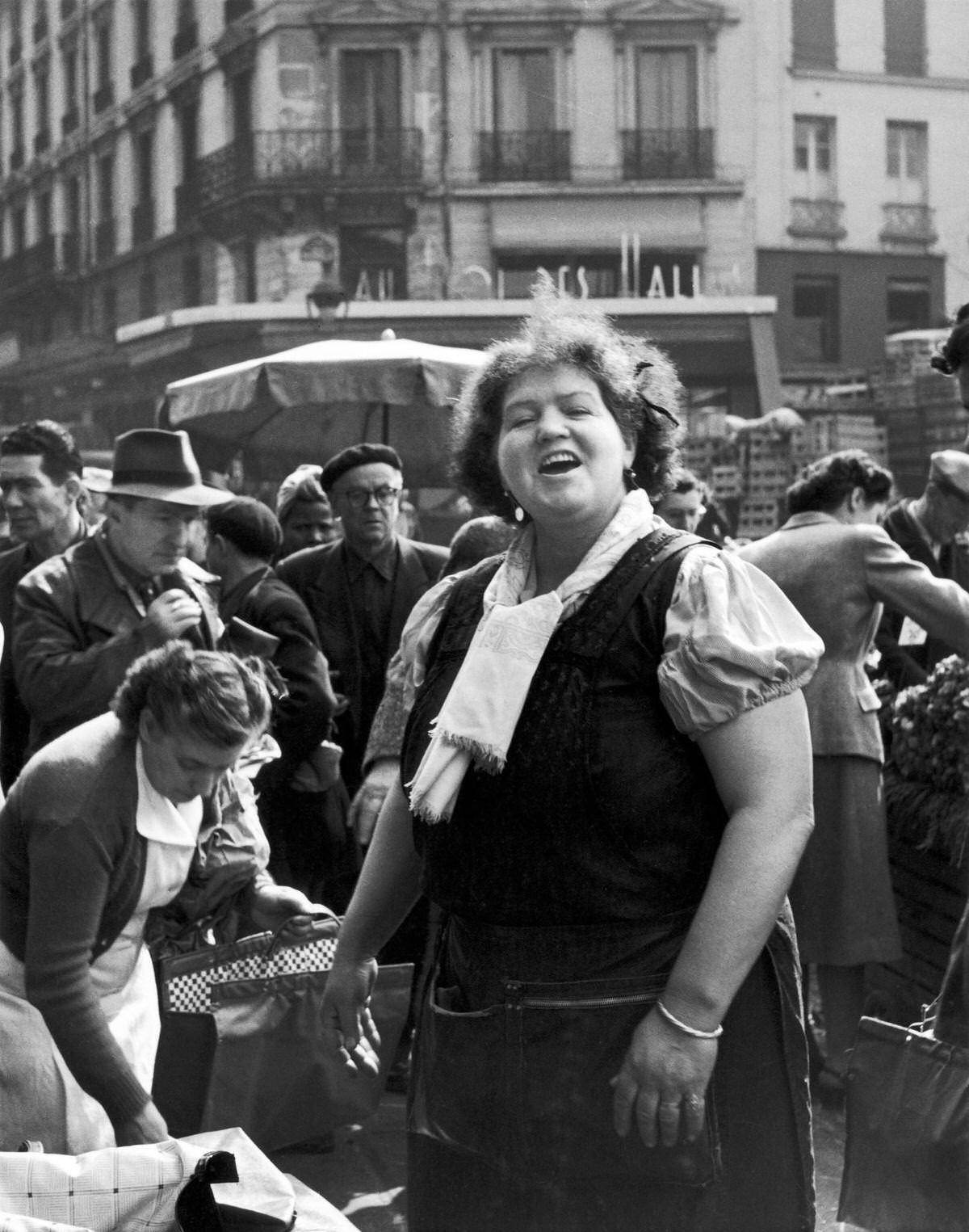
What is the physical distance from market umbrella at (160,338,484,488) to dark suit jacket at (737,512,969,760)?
75.9 inches

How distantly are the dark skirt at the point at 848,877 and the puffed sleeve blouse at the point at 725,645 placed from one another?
258 centimetres

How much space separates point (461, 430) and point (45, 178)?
32013mm

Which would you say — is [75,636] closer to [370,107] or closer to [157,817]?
[157,817]

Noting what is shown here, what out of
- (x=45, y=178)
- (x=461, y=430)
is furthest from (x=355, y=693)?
(x=45, y=178)

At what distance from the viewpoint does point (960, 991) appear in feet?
8.43

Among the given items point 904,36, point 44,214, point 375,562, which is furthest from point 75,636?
point 44,214

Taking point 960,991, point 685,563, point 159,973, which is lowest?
point 159,973

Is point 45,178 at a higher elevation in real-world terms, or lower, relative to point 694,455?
higher

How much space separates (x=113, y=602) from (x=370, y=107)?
24997 millimetres

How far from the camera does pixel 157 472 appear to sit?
4348mm

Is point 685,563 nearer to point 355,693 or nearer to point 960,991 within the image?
point 960,991

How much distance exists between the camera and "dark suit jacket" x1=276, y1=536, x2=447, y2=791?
18.3ft

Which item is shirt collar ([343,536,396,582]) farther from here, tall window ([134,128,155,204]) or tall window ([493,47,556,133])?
tall window ([134,128,155,204])

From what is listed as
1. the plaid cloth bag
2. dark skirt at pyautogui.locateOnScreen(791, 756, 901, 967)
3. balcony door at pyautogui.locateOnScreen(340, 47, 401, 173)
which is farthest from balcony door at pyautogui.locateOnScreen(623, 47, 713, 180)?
the plaid cloth bag
